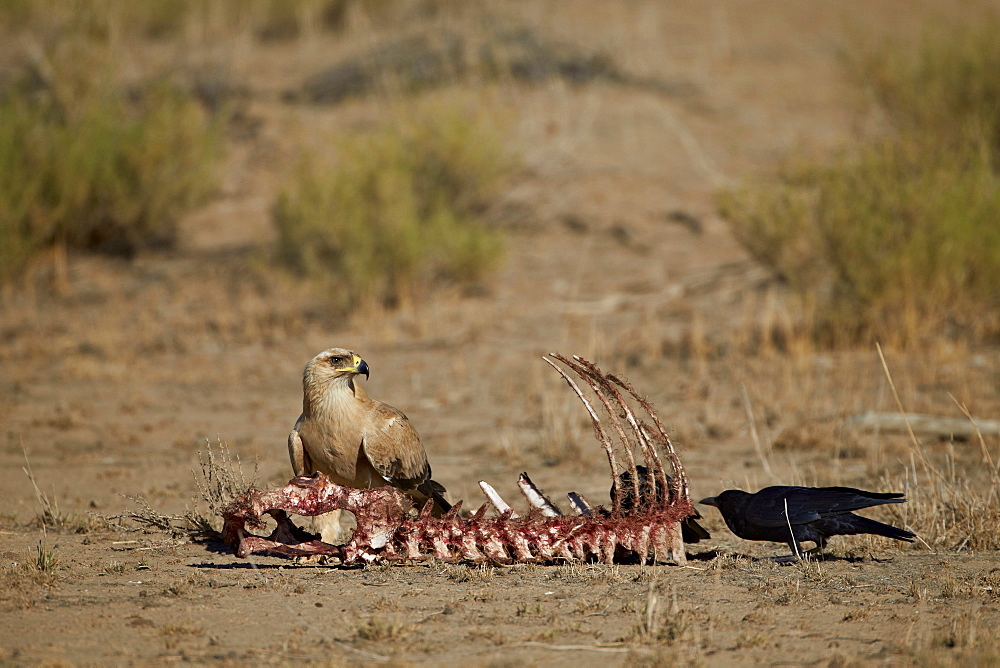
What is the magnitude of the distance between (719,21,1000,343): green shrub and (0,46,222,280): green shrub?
7.97 metres

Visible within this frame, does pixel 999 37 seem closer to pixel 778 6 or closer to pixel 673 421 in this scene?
pixel 673 421

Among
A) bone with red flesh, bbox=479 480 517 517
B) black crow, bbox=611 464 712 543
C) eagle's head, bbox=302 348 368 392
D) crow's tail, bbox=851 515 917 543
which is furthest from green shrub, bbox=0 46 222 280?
crow's tail, bbox=851 515 917 543

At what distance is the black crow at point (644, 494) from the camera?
4676 millimetres

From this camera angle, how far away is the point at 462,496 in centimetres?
666

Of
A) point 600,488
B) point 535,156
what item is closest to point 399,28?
point 535,156

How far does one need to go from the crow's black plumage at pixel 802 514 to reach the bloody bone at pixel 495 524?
33cm

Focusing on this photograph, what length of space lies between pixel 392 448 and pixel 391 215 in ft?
25.8

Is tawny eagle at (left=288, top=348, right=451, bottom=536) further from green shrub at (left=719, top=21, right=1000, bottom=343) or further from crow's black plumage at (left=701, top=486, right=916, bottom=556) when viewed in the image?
green shrub at (left=719, top=21, right=1000, bottom=343)

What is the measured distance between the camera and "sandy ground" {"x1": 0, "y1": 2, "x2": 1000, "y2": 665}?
389 cm

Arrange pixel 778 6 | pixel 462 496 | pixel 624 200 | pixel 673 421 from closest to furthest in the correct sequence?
1. pixel 462 496
2. pixel 673 421
3. pixel 624 200
4. pixel 778 6

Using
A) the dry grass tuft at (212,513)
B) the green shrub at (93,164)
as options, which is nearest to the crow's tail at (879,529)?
the dry grass tuft at (212,513)

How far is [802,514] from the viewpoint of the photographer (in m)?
4.66

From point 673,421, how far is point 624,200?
6.80 m

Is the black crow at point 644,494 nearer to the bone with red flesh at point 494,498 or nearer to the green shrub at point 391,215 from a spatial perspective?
the bone with red flesh at point 494,498
